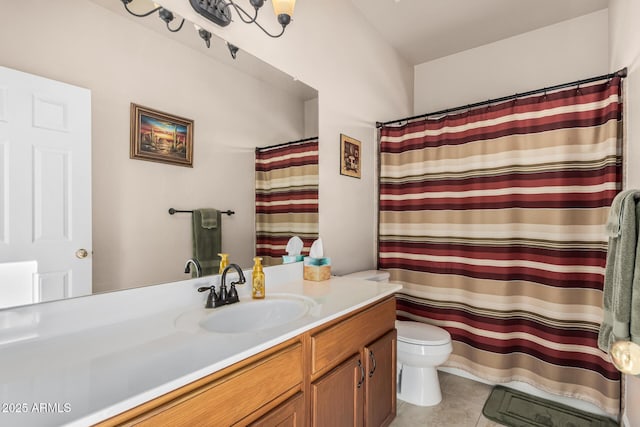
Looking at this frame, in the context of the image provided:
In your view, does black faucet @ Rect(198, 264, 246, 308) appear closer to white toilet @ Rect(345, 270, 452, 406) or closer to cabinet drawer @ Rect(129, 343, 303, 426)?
cabinet drawer @ Rect(129, 343, 303, 426)

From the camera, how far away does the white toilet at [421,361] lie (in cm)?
183

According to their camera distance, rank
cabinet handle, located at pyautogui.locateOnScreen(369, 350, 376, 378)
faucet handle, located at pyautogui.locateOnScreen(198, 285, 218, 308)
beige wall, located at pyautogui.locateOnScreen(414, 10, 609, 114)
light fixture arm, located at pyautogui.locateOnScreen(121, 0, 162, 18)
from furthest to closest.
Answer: beige wall, located at pyautogui.locateOnScreen(414, 10, 609, 114), cabinet handle, located at pyautogui.locateOnScreen(369, 350, 376, 378), faucet handle, located at pyautogui.locateOnScreen(198, 285, 218, 308), light fixture arm, located at pyautogui.locateOnScreen(121, 0, 162, 18)

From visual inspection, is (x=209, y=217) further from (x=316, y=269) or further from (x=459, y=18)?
(x=459, y=18)

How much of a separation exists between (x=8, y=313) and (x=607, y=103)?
270cm

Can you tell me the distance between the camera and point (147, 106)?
1.12 metres

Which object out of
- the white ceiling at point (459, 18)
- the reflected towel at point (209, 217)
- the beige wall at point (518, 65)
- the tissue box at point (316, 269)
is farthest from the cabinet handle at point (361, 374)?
the beige wall at point (518, 65)

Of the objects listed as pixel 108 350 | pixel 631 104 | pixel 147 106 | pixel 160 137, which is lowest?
pixel 108 350

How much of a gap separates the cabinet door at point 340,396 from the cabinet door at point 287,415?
7 centimetres

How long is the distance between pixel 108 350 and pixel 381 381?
3.89ft

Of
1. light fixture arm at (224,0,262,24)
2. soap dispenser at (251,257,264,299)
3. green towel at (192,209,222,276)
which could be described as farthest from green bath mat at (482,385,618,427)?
light fixture arm at (224,0,262,24)

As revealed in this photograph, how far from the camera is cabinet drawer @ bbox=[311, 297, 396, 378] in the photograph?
1.09 metres

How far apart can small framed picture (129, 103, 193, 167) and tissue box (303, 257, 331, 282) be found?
2.67ft

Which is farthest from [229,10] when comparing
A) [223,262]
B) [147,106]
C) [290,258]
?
[290,258]

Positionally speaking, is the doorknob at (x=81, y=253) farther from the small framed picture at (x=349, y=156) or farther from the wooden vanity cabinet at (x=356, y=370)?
the small framed picture at (x=349, y=156)
